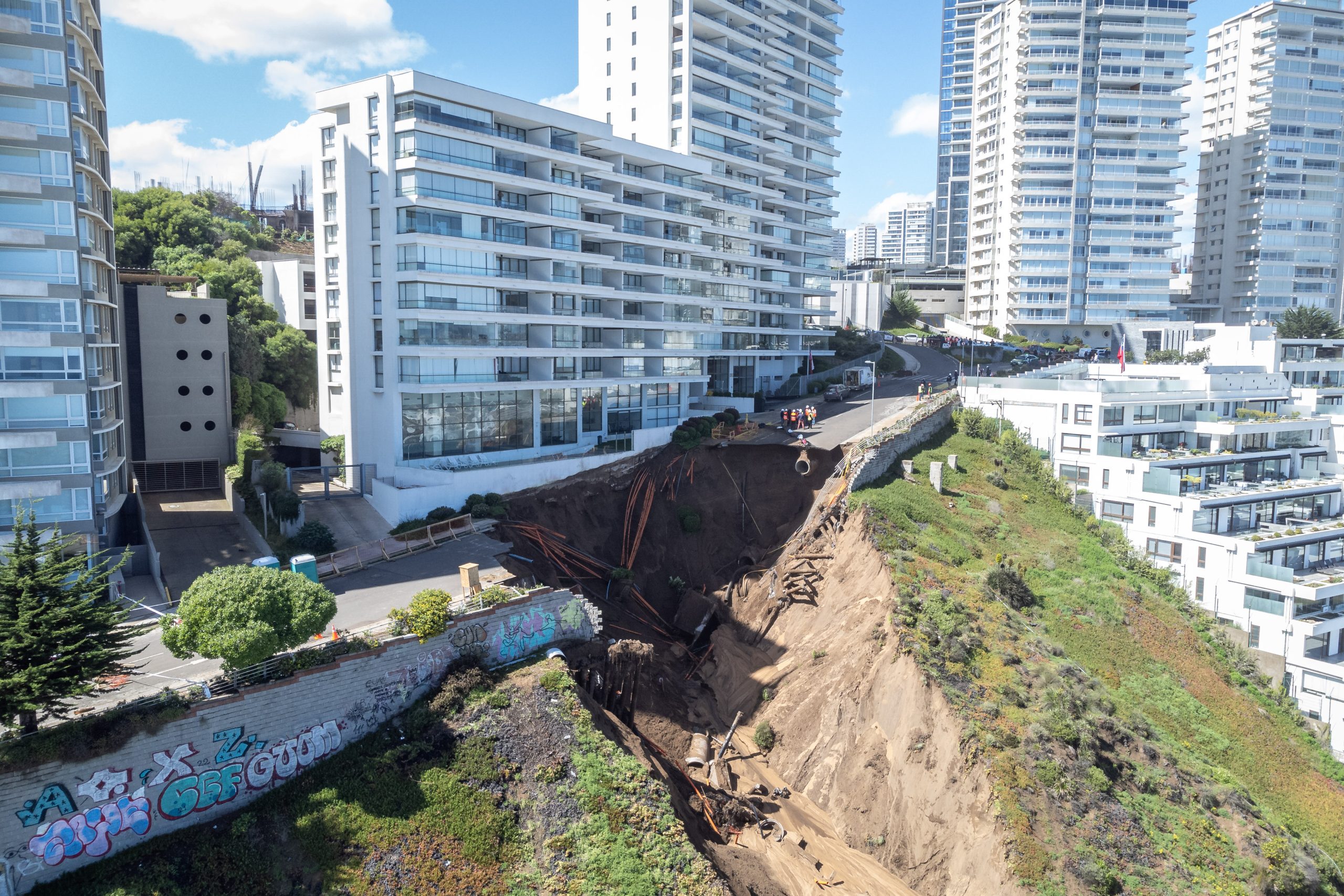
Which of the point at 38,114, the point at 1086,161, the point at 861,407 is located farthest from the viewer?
the point at 1086,161

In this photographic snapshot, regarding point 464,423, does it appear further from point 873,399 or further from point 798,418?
point 873,399

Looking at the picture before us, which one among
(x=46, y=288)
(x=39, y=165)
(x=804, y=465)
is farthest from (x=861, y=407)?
(x=39, y=165)

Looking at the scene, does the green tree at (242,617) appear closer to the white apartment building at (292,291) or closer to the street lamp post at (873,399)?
the white apartment building at (292,291)

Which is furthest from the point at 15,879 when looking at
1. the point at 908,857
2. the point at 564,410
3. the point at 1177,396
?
the point at 1177,396

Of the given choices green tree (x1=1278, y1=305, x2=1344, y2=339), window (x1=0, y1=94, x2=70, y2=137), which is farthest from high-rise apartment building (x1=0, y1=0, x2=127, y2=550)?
green tree (x1=1278, y1=305, x2=1344, y2=339)

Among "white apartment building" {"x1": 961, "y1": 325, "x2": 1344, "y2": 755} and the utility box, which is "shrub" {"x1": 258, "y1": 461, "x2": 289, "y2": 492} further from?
"white apartment building" {"x1": 961, "y1": 325, "x2": 1344, "y2": 755}

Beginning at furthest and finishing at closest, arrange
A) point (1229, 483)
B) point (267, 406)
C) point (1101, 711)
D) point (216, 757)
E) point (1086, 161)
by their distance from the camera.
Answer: point (1086, 161) < point (1229, 483) < point (267, 406) < point (1101, 711) < point (216, 757)
